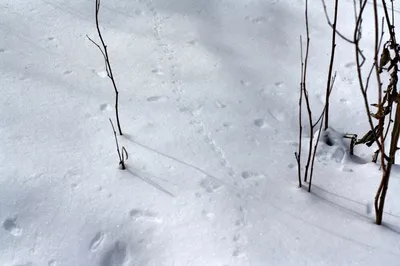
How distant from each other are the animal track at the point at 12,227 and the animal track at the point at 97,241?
26cm

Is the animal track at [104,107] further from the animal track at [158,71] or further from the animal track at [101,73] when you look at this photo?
the animal track at [158,71]

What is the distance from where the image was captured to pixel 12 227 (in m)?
1.49

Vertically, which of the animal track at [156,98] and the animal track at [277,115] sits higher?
the animal track at [156,98]

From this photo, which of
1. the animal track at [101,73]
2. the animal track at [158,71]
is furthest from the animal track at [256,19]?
the animal track at [101,73]

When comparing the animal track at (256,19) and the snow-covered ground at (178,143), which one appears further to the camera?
the animal track at (256,19)

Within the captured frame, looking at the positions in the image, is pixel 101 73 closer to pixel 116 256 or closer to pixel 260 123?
pixel 260 123

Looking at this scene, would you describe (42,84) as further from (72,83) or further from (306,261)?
(306,261)

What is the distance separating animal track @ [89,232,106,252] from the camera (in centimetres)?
144

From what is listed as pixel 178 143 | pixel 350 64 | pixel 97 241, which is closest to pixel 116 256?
pixel 97 241

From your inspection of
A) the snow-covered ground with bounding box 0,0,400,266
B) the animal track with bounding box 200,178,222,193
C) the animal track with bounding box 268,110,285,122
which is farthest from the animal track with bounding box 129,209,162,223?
the animal track with bounding box 268,110,285,122

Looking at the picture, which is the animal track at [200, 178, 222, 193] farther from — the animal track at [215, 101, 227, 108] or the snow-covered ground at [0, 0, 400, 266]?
the animal track at [215, 101, 227, 108]

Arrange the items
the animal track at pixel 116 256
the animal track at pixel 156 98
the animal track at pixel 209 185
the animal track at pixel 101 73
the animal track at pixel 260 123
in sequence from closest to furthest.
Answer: the animal track at pixel 116 256 → the animal track at pixel 209 185 → the animal track at pixel 260 123 → the animal track at pixel 156 98 → the animal track at pixel 101 73

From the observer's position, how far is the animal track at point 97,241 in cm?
144

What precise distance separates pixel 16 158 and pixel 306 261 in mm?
1213
